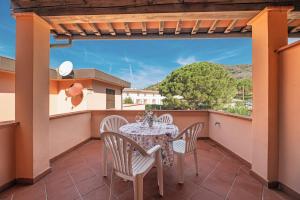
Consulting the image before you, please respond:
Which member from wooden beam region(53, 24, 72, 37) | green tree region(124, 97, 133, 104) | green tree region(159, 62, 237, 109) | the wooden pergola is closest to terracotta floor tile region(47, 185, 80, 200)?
the wooden pergola

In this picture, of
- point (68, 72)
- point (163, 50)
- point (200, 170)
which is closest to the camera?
point (200, 170)

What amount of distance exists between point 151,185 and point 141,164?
0.64 m

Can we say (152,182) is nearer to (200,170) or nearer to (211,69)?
(200,170)

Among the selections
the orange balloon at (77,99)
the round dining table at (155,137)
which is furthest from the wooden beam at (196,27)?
the orange balloon at (77,99)

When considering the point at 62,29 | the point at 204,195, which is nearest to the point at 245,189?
the point at 204,195

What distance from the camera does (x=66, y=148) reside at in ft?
12.5

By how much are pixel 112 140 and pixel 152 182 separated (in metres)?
1.05

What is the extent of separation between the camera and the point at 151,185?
245 cm

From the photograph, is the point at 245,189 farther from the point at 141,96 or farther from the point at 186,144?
the point at 141,96

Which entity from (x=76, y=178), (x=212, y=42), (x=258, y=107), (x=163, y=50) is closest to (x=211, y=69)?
(x=212, y=42)

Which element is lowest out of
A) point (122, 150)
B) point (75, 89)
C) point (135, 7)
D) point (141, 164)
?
point (141, 164)

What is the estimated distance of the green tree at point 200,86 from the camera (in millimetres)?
13742

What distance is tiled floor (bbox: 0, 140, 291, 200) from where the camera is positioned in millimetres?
2186

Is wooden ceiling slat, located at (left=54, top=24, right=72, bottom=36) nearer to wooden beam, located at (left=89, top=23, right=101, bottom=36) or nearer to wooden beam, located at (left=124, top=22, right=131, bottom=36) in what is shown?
wooden beam, located at (left=89, top=23, right=101, bottom=36)
